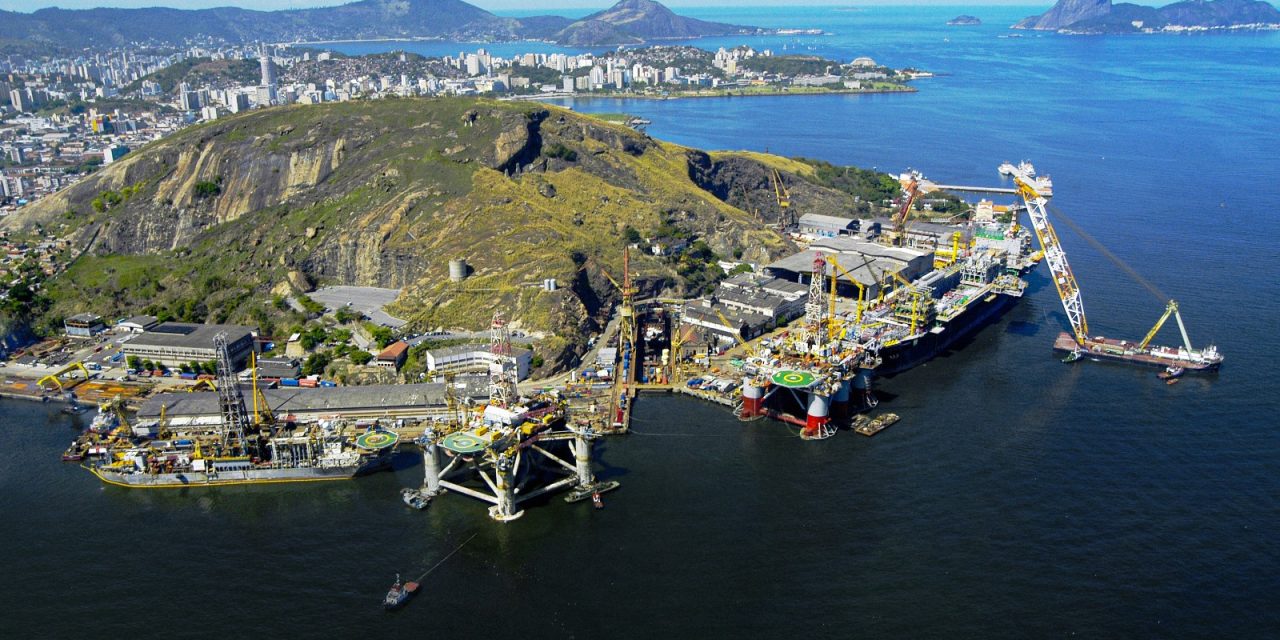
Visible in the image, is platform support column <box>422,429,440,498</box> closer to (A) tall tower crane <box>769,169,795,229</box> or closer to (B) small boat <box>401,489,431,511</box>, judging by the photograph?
(B) small boat <box>401,489,431,511</box>

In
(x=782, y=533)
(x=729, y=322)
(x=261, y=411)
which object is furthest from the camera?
(x=729, y=322)

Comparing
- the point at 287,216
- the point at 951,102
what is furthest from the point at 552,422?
the point at 951,102

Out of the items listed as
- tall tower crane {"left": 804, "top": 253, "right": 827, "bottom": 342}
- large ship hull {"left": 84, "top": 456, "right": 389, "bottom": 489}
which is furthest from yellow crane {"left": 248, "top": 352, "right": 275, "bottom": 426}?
tall tower crane {"left": 804, "top": 253, "right": 827, "bottom": 342}

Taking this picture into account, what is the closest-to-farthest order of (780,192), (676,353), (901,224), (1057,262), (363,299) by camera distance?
(676,353) → (1057,262) → (363,299) → (901,224) → (780,192)

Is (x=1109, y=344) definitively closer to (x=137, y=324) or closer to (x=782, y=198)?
(x=782, y=198)

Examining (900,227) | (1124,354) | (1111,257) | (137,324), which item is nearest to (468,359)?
(137,324)

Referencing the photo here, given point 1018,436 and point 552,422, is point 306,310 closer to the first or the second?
point 552,422
